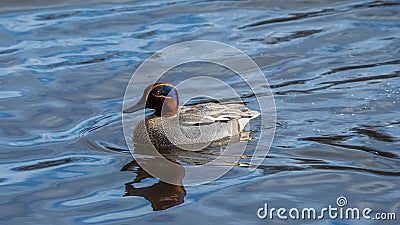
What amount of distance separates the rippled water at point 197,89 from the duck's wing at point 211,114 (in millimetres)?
432

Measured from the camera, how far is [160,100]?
870 centimetres

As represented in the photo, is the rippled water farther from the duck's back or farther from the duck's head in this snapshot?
the duck's head

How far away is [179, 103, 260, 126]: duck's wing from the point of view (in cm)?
879

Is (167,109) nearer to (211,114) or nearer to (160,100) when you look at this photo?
(160,100)

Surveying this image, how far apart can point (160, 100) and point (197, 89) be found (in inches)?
68.3

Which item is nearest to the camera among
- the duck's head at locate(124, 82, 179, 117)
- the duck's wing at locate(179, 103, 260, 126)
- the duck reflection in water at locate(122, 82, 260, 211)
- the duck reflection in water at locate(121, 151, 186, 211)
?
the duck reflection in water at locate(121, 151, 186, 211)

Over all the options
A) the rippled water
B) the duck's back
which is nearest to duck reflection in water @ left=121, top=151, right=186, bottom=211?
the rippled water

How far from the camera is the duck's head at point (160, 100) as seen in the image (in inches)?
340

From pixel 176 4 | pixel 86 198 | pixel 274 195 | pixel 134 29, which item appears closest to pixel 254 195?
pixel 274 195

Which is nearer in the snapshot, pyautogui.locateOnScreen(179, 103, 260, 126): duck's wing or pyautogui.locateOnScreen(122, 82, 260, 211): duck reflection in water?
pyautogui.locateOnScreen(122, 82, 260, 211): duck reflection in water

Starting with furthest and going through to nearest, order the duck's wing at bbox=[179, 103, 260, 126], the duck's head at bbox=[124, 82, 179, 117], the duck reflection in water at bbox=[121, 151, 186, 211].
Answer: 1. the duck's wing at bbox=[179, 103, 260, 126]
2. the duck's head at bbox=[124, 82, 179, 117]
3. the duck reflection in water at bbox=[121, 151, 186, 211]

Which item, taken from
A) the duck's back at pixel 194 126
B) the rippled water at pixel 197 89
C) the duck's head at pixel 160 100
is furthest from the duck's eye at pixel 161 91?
the rippled water at pixel 197 89

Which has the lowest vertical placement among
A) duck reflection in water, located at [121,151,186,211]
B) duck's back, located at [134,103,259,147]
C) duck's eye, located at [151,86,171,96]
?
duck reflection in water, located at [121,151,186,211]

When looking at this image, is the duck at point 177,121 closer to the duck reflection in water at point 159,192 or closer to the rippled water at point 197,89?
the rippled water at point 197,89
